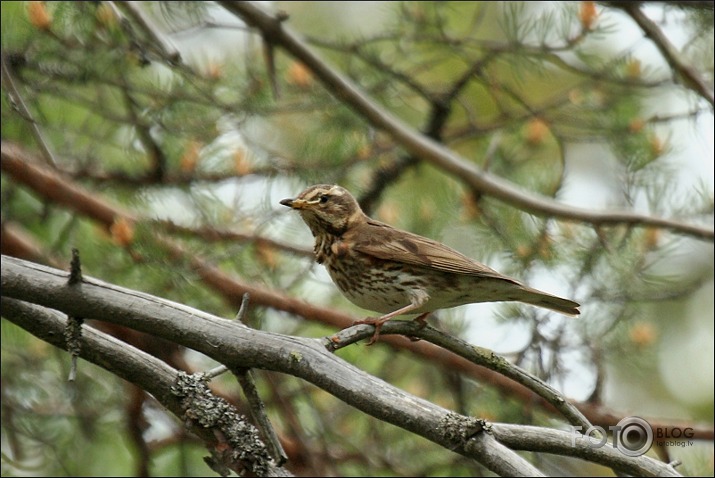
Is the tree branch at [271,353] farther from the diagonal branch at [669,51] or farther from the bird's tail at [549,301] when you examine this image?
the diagonal branch at [669,51]

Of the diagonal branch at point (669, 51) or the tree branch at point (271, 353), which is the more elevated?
the diagonal branch at point (669, 51)

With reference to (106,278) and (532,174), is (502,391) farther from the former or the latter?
(106,278)

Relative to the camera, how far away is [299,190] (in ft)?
18.5

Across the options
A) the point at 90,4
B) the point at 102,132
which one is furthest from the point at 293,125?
the point at 90,4

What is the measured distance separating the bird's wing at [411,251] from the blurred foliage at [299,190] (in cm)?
106

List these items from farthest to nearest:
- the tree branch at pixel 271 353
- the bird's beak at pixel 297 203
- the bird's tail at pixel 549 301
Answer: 1. the bird's beak at pixel 297 203
2. the bird's tail at pixel 549 301
3. the tree branch at pixel 271 353

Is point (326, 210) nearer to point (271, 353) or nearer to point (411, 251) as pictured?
point (411, 251)

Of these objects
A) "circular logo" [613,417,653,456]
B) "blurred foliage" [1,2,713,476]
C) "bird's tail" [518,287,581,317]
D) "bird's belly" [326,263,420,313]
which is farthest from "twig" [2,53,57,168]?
"circular logo" [613,417,653,456]

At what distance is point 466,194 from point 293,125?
Result: 2179mm

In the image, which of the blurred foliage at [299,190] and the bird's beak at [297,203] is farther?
the blurred foliage at [299,190]

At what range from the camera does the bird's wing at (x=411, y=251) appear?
3965 millimetres

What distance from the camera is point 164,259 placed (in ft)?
15.8

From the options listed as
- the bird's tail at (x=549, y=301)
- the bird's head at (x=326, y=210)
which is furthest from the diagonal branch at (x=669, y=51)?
the bird's head at (x=326, y=210)

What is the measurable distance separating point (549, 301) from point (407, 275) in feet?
1.96
